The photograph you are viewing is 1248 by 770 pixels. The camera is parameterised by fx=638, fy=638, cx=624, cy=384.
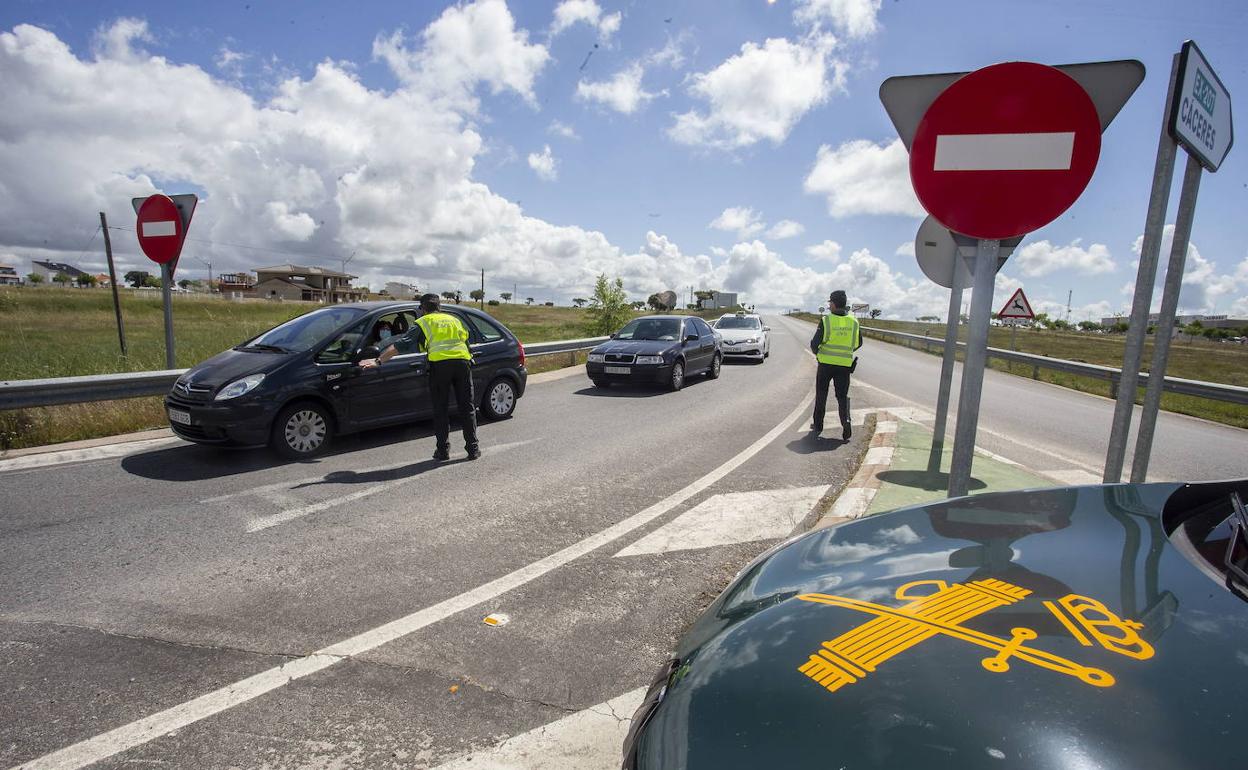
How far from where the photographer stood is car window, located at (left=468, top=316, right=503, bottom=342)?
8.85 m

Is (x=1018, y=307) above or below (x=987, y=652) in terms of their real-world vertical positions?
above

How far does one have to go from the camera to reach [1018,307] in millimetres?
23812

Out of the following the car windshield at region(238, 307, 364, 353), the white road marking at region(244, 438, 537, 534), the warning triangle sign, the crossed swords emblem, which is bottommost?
the white road marking at region(244, 438, 537, 534)

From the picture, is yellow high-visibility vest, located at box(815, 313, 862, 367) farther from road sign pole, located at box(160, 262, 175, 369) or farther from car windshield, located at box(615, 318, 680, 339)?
road sign pole, located at box(160, 262, 175, 369)

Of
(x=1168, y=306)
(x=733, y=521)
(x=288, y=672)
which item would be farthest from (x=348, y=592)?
(x=1168, y=306)

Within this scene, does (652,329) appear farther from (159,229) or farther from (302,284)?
(302,284)

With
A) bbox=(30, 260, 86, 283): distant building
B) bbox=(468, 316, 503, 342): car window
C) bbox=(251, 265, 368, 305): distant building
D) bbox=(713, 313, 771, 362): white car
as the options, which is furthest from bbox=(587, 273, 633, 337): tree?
bbox=(30, 260, 86, 283): distant building

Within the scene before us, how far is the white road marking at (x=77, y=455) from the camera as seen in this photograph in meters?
5.90

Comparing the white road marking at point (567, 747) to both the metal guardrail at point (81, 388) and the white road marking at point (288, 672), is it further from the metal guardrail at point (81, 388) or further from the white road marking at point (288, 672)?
the metal guardrail at point (81, 388)

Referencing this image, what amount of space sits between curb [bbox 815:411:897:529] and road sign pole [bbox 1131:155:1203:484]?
4.71 feet

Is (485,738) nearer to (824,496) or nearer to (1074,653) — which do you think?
(1074,653)

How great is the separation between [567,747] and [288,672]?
4.31 ft

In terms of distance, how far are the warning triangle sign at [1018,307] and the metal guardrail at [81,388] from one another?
25.7 meters

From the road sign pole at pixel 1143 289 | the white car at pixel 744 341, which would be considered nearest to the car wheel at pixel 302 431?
the road sign pole at pixel 1143 289
